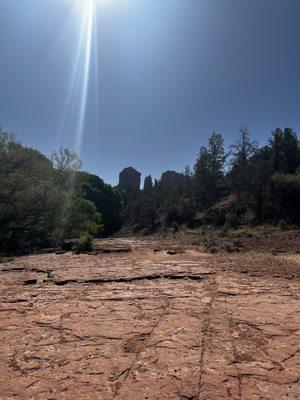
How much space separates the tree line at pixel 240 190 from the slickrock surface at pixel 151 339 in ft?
64.8

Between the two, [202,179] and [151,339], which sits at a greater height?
[202,179]

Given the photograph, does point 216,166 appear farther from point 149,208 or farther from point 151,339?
point 151,339

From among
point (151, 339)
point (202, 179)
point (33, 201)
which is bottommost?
point (151, 339)

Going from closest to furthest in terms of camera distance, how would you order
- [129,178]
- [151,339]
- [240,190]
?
[151,339] → [240,190] → [129,178]

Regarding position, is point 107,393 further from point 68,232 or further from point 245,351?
point 68,232

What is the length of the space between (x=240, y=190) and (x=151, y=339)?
33497mm

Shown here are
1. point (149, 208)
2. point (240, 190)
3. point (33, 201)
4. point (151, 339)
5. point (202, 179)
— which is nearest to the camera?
point (151, 339)

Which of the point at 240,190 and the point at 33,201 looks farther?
the point at 240,190

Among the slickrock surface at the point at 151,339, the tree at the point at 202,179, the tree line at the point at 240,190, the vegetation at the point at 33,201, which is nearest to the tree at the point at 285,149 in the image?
the tree line at the point at 240,190

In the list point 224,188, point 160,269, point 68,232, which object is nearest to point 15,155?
point 68,232

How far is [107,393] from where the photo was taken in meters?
2.72

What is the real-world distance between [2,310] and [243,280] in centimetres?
472

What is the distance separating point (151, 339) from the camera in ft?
12.5

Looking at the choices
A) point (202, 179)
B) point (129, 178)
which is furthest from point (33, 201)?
point (129, 178)
